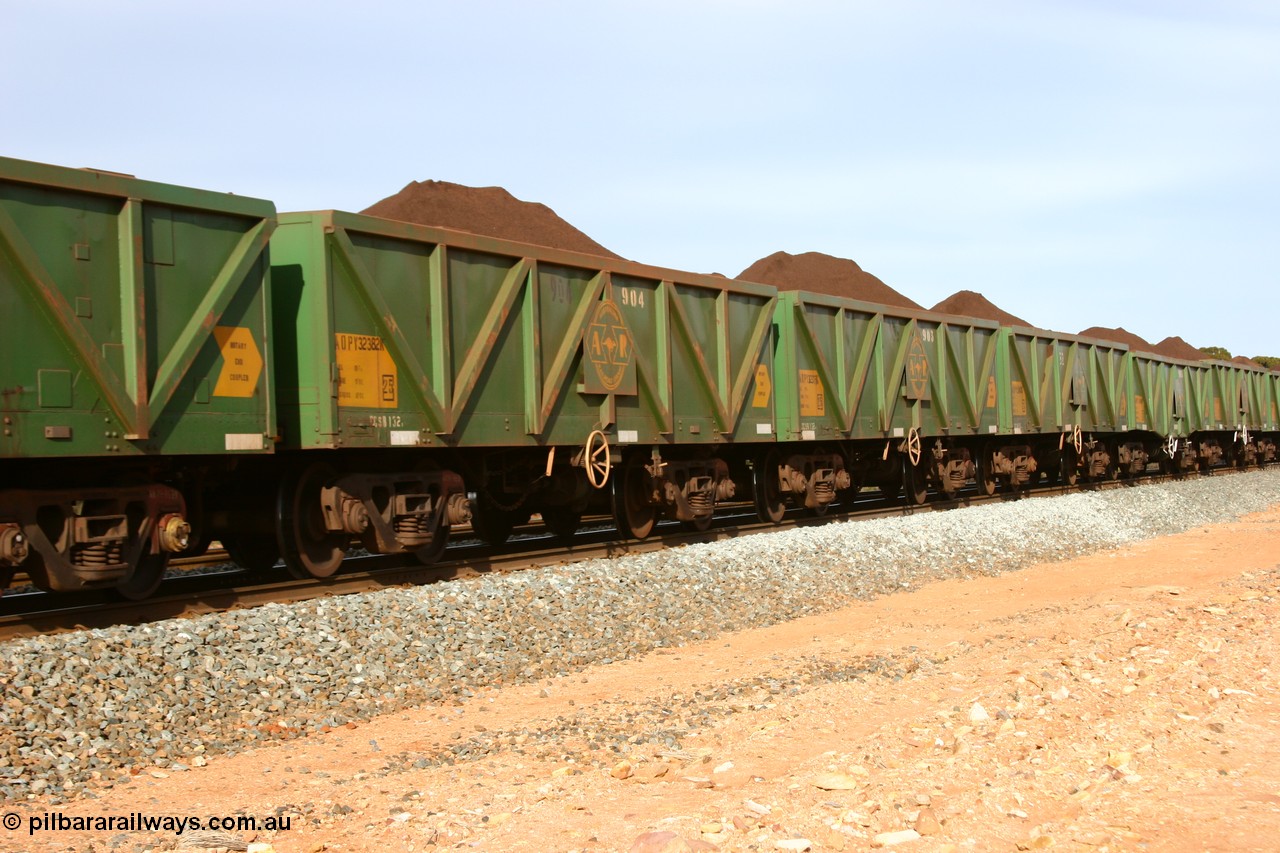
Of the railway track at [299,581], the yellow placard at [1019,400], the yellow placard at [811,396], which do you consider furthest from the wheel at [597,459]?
the yellow placard at [1019,400]

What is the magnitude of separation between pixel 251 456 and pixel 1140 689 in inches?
298

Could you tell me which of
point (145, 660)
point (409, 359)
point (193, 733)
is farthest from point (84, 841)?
point (409, 359)

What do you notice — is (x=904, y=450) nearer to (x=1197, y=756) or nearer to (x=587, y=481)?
(x=587, y=481)

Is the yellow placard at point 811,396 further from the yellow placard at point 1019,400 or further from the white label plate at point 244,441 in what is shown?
the white label plate at point 244,441

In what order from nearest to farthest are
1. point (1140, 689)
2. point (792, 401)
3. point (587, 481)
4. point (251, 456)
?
1. point (1140, 689)
2. point (251, 456)
3. point (587, 481)
4. point (792, 401)

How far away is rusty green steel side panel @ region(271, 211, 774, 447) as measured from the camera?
32.9 ft

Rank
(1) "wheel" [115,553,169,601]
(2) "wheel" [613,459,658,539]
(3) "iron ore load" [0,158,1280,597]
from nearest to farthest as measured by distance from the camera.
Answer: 1. (3) "iron ore load" [0,158,1280,597]
2. (1) "wheel" [115,553,169,601]
3. (2) "wheel" [613,459,658,539]

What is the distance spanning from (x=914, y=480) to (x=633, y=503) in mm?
7925

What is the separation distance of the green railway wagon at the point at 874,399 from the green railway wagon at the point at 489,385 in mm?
918

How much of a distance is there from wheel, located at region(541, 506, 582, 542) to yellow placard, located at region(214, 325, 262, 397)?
17.8ft

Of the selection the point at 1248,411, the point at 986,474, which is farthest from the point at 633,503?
the point at 1248,411

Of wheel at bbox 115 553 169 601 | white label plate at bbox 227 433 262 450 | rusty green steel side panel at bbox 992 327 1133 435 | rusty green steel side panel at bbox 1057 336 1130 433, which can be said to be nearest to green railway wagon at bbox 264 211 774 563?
white label plate at bbox 227 433 262 450

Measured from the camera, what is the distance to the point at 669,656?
887 centimetres

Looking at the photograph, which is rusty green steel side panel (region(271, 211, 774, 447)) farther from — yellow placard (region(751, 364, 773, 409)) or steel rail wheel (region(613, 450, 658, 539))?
steel rail wheel (region(613, 450, 658, 539))
